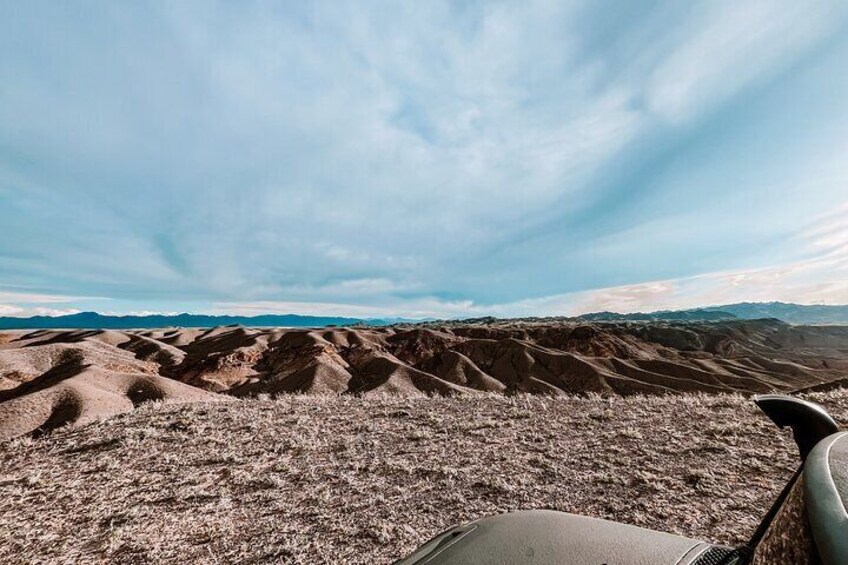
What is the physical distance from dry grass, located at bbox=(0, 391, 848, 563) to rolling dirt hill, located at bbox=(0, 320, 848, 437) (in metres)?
7.58

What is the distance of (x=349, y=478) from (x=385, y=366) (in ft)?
173

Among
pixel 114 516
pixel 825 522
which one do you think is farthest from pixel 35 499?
pixel 825 522

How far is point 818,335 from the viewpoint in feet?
441

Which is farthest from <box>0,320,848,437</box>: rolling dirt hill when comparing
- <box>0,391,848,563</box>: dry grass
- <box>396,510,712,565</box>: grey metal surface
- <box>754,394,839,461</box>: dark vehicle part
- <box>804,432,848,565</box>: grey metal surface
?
<box>804,432,848,565</box>: grey metal surface

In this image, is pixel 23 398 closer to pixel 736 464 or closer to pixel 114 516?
pixel 114 516

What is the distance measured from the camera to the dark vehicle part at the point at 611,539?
1674mm

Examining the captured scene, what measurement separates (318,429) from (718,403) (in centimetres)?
987

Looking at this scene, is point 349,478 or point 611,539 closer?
point 611,539

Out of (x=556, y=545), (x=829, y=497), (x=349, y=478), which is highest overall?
(x=829, y=497)

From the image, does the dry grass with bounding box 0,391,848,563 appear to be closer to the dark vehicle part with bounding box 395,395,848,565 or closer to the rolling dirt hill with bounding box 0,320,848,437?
the dark vehicle part with bounding box 395,395,848,565

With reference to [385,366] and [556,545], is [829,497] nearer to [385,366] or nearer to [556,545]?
[556,545]

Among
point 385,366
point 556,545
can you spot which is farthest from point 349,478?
point 385,366

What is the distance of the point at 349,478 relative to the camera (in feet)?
19.9

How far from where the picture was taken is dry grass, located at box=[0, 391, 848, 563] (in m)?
4.55
